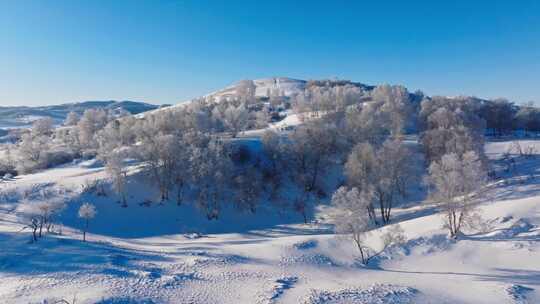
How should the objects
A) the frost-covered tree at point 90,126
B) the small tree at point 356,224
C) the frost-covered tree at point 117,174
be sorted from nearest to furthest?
1. the small tree at point 356,224
2. the frost-covered tree at point 117,174
3. the frost-covered tree at point 90,126

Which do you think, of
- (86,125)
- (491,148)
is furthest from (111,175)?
(491,148)

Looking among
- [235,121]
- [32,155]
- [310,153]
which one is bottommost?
[32,155]

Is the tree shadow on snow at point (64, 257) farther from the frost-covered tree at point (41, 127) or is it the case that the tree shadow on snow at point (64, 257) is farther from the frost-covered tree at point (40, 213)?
the frost-covered tree at point (41, 127)

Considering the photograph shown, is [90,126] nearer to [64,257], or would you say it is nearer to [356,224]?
[64,257]

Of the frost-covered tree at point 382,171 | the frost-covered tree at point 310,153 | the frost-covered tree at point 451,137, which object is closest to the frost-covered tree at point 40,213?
the frost-covered tree at point 382,171

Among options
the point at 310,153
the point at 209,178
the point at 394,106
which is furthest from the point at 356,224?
the point at 394,106

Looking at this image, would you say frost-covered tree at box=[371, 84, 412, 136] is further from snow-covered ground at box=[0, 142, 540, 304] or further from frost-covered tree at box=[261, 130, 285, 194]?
snow-covered ground at box=[0, 142, 540, 304]

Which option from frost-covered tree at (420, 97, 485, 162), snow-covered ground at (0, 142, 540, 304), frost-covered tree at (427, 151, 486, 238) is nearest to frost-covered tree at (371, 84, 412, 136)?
frost-covered tree at (420, 97, 485, 162)

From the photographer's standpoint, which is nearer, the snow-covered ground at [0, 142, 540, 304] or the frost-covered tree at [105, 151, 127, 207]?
the snow-covered ground at [0, 142, 540, 304]
